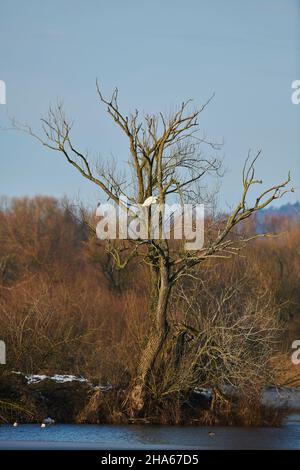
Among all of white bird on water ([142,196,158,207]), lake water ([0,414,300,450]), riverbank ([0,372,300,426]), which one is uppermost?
white bird on water ([142,196,158,207])

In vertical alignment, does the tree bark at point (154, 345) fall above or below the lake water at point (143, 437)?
above

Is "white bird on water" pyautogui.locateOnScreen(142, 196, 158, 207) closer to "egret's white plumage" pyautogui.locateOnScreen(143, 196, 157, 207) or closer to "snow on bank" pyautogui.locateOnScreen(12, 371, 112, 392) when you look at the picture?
"egret's white plumage" pyautogui.locateOnScreen(143, 196, 157, 207)

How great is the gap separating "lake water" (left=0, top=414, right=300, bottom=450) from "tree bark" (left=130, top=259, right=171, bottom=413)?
0.88 metres

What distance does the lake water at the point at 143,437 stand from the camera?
21203mm

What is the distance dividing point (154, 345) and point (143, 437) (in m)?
3.23

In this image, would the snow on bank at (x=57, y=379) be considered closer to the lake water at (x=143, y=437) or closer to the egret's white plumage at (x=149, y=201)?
the lake water at (x=143, y=437)

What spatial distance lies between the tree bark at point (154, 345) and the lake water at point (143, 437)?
2.88ft

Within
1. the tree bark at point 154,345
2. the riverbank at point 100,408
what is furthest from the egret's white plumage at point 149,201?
the riverbank at point 100,408

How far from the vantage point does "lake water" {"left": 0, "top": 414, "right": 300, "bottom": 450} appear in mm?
21203

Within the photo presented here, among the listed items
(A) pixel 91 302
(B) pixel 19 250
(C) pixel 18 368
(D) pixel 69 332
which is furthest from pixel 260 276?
(B) pixel 19 250

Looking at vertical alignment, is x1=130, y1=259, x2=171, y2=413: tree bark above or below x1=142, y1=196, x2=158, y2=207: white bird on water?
below

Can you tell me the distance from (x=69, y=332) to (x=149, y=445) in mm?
8847

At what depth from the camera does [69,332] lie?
1164 inches

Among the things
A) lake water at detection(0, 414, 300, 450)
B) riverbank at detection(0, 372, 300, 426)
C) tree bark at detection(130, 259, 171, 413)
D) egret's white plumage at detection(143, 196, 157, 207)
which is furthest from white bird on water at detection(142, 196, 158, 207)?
lake water at detection(0, 414, 300, 450)
